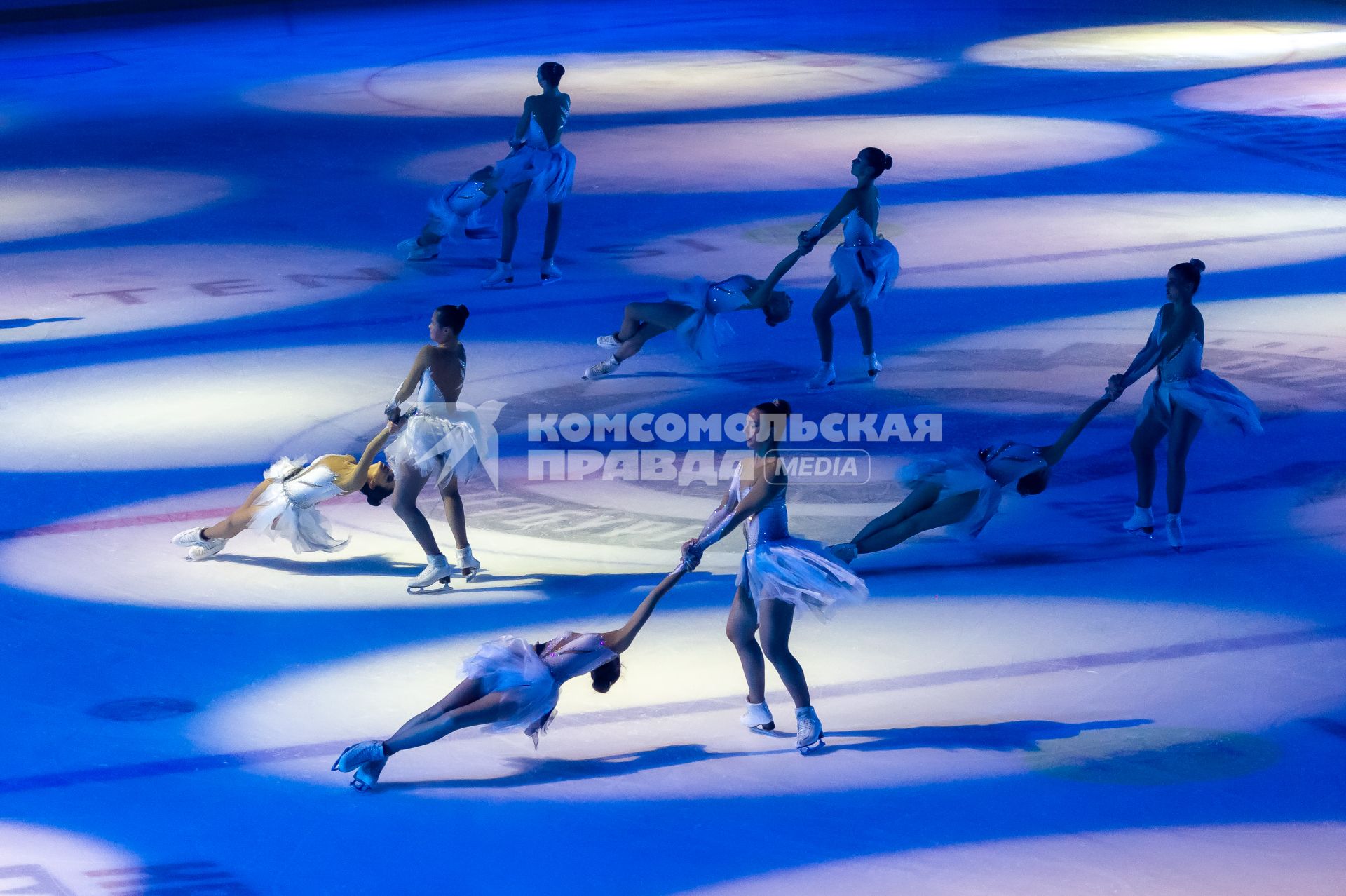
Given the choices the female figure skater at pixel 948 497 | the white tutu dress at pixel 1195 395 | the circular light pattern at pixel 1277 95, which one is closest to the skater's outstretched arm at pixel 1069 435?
the female figure skater at pixel 948 497

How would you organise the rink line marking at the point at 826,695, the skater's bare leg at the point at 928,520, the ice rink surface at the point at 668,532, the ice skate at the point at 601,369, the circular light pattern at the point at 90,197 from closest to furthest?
1. the ice rink surface at the point at 668,532
2. the rink line marking at the point at 826,695
3. the skater's bare leg at the point at 928,520
4. the ice skate at the point at 601,369
5. the circular light pattern at the point at 90,197

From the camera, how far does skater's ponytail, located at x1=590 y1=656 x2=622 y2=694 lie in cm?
773

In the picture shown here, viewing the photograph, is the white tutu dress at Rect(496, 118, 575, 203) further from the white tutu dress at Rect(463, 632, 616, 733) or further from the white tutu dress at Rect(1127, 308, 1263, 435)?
the white tutu dress at Rect(463, 632, 616, 733)

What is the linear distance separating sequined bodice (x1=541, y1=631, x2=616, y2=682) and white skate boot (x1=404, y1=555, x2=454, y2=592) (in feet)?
6.56

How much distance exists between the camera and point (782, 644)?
301 inches

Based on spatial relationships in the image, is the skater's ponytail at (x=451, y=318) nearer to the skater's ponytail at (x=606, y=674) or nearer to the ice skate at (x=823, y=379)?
the skater's ponytail at (x=606, y=674)

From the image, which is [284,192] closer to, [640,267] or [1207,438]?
[640,267]

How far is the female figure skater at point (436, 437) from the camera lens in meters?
9.39

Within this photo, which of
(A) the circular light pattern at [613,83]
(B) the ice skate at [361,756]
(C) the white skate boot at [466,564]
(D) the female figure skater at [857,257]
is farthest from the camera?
(A) the circular light pattern at [613,83]

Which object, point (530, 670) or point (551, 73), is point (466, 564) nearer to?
point (530, 670)

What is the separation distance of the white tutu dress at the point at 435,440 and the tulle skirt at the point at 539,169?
5876mm

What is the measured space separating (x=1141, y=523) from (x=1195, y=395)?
0.84 meters

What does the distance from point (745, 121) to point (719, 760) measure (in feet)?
57.0

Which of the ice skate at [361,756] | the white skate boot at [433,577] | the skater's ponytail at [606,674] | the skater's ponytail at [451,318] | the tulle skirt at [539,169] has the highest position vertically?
the tulle skirt at [539,169]
